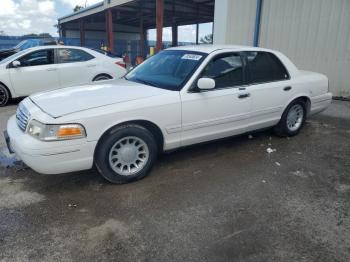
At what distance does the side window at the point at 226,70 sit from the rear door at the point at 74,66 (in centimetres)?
505

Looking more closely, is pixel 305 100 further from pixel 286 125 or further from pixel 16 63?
pixel 16 63

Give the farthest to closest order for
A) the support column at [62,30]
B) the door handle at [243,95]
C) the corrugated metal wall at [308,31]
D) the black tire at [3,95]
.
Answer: the support column at [62,30] → the corrugated metal wall at [308,31] → the black tire at [3,95] → the door handle at [243,95]

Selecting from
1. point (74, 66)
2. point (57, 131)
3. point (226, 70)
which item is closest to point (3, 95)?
point (74, 66)

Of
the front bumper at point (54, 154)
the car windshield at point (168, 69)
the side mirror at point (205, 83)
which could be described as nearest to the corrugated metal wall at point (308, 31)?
the car windshield at point (168, 69)

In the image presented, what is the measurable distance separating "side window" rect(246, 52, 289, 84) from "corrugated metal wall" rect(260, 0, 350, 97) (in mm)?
4472

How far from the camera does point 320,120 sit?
22.1 ft

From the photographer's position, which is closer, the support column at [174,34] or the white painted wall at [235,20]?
the white painted wall at [235,20]

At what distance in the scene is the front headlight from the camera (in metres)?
3.12

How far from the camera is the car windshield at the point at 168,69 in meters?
4.02

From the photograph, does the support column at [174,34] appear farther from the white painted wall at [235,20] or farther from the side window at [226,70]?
the side window at [226,70]

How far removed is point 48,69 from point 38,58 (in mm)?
376

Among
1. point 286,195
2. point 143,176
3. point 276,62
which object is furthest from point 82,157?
point 276,62

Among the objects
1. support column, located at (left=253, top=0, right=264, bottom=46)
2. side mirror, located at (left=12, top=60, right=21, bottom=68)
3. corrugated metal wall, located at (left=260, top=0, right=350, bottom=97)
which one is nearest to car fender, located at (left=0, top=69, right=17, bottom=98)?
side mirror, located at (left=12, top=60, right=21, bottom=68)

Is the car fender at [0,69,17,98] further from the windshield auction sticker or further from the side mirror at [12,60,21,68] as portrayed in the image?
the windshield auction sticker
